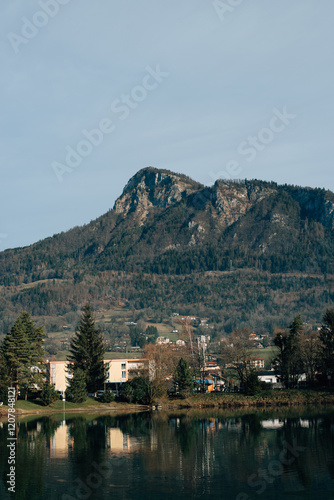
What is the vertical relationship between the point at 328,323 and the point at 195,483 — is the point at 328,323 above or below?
above

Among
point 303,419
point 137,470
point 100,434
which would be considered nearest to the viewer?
point 137,470

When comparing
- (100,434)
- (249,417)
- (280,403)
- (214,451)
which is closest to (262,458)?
(214,451)

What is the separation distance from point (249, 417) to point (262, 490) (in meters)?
41.1

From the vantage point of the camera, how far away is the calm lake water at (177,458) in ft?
123

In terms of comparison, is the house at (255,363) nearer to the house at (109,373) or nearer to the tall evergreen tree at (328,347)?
the tall evergreen tree at (328,347)

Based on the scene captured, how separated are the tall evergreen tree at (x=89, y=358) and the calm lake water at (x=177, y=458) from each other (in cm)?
2414

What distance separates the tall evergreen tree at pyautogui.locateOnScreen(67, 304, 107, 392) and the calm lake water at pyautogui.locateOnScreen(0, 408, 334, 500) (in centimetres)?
2414

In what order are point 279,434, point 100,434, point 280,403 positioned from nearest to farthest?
1. point 279,434
2. point 100,434
3. point 280,403

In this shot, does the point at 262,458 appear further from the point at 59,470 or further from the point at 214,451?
the point at 59,470

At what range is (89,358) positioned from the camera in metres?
104

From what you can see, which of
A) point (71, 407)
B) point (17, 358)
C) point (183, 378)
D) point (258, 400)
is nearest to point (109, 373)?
point (71, 407)

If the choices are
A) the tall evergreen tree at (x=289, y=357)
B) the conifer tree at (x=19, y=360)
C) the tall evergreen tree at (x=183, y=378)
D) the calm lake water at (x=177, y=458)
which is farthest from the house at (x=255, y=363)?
the conifer tree at (x=19, y=360)

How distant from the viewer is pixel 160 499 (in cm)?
3531

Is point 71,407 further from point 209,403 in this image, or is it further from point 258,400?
point 258,400
